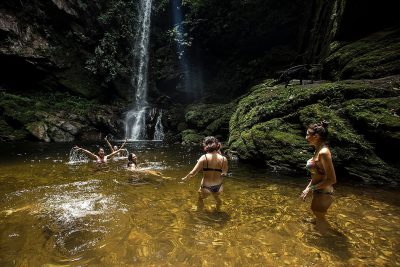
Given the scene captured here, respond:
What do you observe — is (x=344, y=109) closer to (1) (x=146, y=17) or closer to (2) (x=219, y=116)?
(2) (x=219, y=116)

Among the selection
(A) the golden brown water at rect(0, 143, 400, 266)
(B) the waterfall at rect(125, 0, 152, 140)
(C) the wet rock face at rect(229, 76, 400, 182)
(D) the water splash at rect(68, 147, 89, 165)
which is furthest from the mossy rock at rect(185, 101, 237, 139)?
(A) the golden brown water at rect(0, 143, 400, 266)

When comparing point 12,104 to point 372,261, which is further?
point 12,104

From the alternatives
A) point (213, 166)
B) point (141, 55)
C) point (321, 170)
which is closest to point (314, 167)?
point (321, 170)

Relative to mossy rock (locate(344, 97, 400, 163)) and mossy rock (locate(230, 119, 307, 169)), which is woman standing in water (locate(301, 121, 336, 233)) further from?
mossy rock (locate(230, 119, 307, 169))

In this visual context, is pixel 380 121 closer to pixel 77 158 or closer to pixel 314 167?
pixel 314 167

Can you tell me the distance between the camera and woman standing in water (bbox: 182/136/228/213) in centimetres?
607

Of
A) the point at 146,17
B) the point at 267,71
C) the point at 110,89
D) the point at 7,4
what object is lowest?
the point at 110,89

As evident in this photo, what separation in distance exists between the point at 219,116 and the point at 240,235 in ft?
55.4

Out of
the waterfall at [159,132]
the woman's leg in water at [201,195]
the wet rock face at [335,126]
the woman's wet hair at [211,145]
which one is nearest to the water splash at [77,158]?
the wet rock face at [335,126]

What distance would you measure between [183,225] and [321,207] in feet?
8.05

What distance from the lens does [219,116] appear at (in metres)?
21.6

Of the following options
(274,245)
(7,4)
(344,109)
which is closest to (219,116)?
(344,109)

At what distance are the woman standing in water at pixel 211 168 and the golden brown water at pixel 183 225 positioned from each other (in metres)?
0.49

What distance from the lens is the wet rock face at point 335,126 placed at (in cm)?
884
